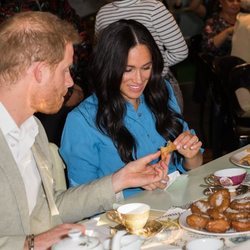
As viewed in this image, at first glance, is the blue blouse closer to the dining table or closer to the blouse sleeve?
the blouse sleeve

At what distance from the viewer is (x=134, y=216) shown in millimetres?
2143

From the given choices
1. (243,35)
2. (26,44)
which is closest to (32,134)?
(26,44)

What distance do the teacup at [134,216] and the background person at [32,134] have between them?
161 millimetres

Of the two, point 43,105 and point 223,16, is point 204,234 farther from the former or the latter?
point 223,16

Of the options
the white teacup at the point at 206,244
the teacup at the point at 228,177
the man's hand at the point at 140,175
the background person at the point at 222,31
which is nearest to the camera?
the white teacup at the point at 206,244

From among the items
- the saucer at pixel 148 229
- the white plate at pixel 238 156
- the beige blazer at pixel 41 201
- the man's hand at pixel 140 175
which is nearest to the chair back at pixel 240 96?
the white plate at pixel 238 156

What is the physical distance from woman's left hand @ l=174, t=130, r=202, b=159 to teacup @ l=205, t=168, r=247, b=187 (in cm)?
18

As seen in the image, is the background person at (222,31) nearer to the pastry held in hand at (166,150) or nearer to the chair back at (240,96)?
the chair back at (240,96)

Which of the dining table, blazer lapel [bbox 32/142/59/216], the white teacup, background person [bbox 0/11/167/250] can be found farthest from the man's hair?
the white teacup

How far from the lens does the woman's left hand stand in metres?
2.78

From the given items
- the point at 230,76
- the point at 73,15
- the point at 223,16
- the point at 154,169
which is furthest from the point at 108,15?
the point at 223,16

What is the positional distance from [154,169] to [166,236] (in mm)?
449

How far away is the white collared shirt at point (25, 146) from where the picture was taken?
2.19 meters

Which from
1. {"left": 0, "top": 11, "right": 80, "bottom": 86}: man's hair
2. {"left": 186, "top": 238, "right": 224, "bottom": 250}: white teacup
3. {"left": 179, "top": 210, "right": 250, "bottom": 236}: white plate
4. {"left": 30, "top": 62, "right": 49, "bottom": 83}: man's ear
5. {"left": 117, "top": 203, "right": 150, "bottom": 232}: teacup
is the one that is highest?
{"left": 0, "top": 11, "right": 80, "bottom": 86}: man's hair
